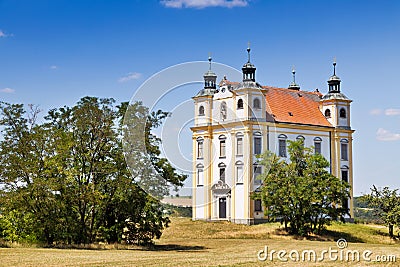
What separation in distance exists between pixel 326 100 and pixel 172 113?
105 feet

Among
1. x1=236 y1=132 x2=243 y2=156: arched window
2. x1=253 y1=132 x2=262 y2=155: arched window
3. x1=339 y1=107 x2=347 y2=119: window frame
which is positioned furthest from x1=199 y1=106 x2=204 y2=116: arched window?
x1=339 y1=107 x2=347 y2=119: window frame

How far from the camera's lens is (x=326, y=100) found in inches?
2336

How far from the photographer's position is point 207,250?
31.2 m

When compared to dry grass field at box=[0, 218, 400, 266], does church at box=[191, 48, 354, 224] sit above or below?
above

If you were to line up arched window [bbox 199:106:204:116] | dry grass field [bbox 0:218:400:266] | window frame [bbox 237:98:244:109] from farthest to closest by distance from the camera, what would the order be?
arched window [bbox 199:106:204:116] → window frame [bbox 237:98:244:109] → dry grass field [bbox 0:218:400:266]

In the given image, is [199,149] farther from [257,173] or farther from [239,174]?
[257,173]

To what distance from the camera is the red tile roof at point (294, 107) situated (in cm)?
5581

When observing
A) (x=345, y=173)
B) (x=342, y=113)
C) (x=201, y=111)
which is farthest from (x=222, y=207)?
(x=342, y=113)

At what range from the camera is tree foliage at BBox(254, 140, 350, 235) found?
145 ft

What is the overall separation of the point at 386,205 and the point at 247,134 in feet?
39.1

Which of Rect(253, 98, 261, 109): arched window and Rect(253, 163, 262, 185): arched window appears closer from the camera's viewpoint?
Rect(253, 163, 262, 185): arched window

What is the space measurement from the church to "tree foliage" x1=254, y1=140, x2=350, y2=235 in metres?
5.26

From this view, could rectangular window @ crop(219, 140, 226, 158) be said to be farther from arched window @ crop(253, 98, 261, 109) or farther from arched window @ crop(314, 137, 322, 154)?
arched window @ crop(314, 137, 322, 154)

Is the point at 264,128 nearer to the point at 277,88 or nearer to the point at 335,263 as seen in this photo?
the point at 277,88
